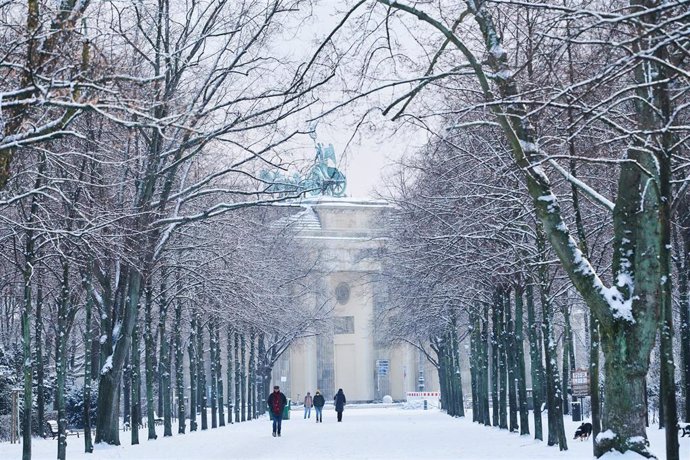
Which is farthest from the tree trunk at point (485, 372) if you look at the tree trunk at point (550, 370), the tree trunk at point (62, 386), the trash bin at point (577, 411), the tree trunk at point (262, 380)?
the tree trunk at point (62, 386)

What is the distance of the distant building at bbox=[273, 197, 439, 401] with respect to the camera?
100938 millimetres

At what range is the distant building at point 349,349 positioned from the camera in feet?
331

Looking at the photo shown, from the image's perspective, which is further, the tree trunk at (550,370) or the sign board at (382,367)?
the sign board at (382,367)

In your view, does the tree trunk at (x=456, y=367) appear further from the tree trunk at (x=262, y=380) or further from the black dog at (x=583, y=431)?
the black dog at (x=583, y=431)

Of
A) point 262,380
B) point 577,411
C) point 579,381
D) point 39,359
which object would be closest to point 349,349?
point 262,380

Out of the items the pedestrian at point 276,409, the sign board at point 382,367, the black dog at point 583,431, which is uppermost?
the sign board at point 382,367

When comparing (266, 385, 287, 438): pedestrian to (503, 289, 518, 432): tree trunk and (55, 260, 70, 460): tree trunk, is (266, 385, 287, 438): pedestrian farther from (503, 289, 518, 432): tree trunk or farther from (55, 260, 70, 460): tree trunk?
(55, 260, 70, 460): tree trunk

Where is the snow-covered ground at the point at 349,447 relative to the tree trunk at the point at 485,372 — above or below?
below

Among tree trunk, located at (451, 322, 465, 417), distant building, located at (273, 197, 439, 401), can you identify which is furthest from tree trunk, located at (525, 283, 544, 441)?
distant building, located at (273, 197, 439, 401)

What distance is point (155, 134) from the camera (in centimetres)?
2622

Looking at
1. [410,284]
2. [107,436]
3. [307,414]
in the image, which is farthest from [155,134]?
[307,414]

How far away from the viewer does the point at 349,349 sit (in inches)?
4124

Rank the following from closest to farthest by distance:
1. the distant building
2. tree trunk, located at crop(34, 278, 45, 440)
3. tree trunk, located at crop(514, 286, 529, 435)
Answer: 1. tree trunk, located at crop(34, 278, 45, 440)
2. tree trunk, located at crop(514, 286, 529, 435)
3. the distant building

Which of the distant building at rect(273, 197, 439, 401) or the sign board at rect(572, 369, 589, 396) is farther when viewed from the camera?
the distant building at rect(273, 197, 439, 401)
